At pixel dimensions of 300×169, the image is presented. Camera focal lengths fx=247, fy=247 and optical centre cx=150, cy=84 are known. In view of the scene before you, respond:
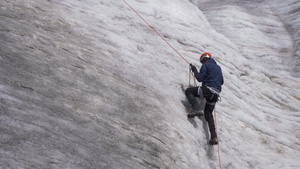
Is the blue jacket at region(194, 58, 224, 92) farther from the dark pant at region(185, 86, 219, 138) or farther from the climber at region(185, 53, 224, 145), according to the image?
the dark pant at region(185, 86, 219, 138)

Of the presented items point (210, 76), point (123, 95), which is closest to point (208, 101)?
point (210, 76)

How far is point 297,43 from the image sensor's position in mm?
17609

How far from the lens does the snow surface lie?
5020 mm

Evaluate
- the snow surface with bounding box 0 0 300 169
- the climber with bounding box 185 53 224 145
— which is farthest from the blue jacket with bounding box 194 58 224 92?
the snow surface with bounding box 0 0 300 169

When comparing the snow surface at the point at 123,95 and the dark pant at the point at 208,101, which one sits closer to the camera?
the snow surface at the point at 123,95

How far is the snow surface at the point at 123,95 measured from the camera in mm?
5020

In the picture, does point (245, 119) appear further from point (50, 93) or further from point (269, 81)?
point (50, 93)

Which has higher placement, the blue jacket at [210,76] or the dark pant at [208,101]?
the blue jacket at [210,76]

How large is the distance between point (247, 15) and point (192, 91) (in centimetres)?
1406

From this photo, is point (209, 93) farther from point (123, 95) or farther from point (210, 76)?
point (123, 95)

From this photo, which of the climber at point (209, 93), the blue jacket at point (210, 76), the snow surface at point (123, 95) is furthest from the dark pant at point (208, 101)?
the snow surface at point (123, 95)

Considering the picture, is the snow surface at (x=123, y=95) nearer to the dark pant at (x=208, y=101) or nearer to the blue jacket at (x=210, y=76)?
the dark pant at (x=208, y=101)

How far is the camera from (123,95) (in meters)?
7.05

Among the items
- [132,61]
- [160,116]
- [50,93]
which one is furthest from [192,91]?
[50,93]
